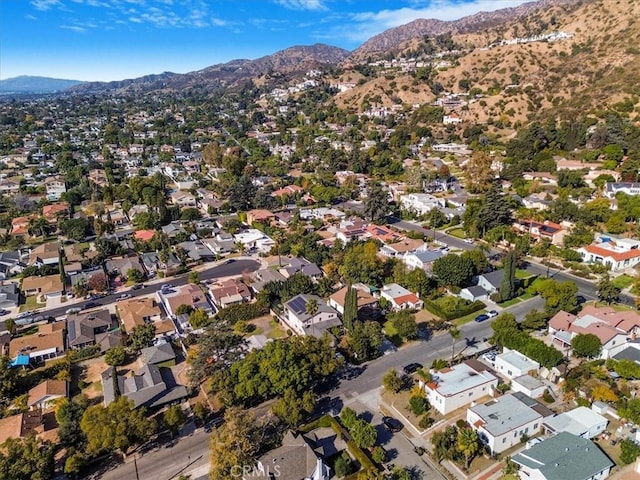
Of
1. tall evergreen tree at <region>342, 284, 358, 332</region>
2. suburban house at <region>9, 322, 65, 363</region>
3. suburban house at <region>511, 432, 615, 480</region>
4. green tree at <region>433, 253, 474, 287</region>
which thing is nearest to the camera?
suburban house at <region>511, 432, 615, 480</region>

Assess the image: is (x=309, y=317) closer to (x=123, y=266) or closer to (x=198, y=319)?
(x=198, y=319)

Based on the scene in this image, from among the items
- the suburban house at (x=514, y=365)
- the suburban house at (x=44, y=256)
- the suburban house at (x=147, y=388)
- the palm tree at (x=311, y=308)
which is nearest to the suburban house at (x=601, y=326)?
the suburban house at (x=514, y=365)

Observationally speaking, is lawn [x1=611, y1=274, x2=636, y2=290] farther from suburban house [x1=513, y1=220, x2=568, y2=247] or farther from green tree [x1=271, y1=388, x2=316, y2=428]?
green tree [x1=271, y1=388, x2=316, y2=428]

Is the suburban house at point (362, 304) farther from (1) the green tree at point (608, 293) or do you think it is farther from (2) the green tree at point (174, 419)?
(1) the green tree at point (608, 293)

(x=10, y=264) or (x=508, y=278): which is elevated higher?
(x=508, y=278)

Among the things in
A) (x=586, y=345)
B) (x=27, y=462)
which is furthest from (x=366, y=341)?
(x=27, y=462)

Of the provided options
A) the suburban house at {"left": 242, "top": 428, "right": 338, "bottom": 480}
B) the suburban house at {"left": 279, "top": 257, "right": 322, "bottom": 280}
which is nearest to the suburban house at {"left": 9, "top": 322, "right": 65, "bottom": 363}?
the suburban house at {"left": 279, "top": 257, "right": 322, "bottom": 280}

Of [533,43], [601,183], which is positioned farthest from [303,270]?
[533,43]
